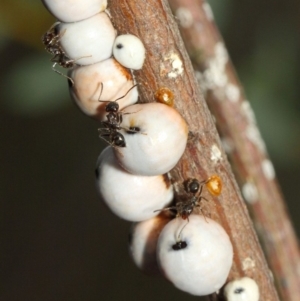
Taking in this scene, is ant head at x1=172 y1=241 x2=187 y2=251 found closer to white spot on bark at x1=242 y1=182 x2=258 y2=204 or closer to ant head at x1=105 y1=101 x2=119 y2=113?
ant head at x1=105 y1=101 x2=119 y2=113

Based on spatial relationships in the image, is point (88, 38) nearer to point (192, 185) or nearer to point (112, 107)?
point (112, 107)

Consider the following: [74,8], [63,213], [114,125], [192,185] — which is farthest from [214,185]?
[63,213]

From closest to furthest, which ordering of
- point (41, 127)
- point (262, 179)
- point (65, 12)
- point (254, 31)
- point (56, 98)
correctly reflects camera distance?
point (65, 12)
point (262, 179)
point (56, 98)
point (254, 31)
point (41, 127)

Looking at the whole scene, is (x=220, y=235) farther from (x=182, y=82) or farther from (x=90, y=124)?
(x=90, y=124)

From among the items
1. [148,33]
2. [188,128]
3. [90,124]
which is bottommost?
[90,124]

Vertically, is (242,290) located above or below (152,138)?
below

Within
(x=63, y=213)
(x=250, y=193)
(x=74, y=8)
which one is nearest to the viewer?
(x=74, y=8)

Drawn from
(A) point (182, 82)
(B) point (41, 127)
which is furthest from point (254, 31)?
(A) point (182, 82)

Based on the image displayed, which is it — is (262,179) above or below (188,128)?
below
